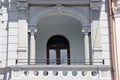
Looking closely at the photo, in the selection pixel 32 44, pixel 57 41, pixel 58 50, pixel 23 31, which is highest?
pixel 23 31

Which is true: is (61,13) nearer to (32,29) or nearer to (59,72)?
(32,29)

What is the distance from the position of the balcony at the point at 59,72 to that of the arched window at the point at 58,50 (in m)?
2.67

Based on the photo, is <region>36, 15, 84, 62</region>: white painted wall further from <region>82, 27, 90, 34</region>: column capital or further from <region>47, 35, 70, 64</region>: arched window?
<region>82, 27, 90, 34</region>: column capital

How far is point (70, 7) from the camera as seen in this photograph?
1956 cm

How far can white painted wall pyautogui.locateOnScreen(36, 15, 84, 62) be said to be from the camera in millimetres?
20692

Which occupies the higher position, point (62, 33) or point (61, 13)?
point (61, 13)

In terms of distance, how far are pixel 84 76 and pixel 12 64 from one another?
12.1 feet

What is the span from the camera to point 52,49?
21.0m

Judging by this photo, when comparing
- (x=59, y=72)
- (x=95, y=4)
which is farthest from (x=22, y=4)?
(x=59, y=72)

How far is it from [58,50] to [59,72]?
330cm

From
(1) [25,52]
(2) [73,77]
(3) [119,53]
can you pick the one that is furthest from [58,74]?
(3) [119,53]

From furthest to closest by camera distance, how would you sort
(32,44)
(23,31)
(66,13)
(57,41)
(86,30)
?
(57,41) < (66,13) < (86,30) < (32,44) < (23,31)

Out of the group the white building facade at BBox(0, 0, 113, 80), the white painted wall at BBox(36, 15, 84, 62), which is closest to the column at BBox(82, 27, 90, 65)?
the white building facade at BBox(0, 0, 113, 80)

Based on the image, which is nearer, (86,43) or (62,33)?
(86,43)
